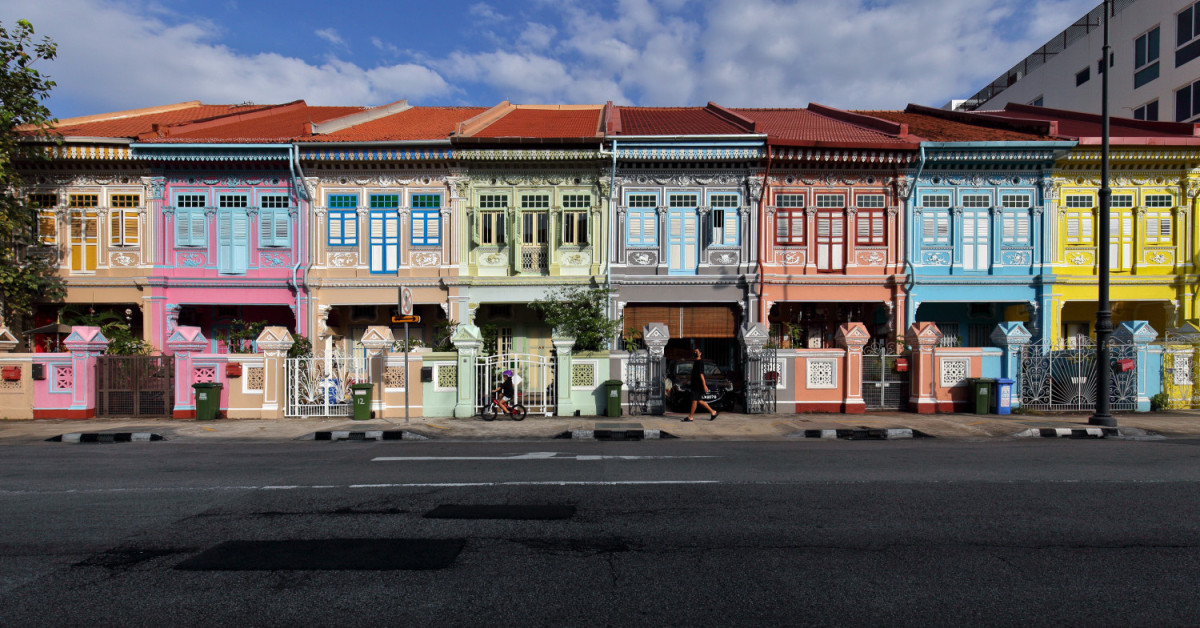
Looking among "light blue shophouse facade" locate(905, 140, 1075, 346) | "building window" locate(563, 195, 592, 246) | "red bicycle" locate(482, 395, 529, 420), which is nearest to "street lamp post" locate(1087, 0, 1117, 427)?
"light blue shophouse facade" locate(905, 140, 1075, 346)

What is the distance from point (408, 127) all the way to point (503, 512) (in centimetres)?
1723

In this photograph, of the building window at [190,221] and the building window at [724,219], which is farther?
the building window at [724,219]

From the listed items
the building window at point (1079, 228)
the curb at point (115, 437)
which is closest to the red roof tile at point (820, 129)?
the building window at point (1079, 228)

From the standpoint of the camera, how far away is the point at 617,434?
516 inches

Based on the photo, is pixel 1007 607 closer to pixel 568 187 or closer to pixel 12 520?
pixel 12 520

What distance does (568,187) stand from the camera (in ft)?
61.7

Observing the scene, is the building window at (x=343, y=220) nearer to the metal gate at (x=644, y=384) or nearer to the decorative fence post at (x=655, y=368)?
the metal gate at (x=644, y=384)

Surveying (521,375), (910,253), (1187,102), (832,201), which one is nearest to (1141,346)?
(910,253)

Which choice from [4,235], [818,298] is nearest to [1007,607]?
[818,298]

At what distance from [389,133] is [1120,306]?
24.0 metres

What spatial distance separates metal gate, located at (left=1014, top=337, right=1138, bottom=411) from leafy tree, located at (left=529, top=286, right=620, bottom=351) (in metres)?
10.7

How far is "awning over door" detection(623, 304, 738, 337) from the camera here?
739 inches

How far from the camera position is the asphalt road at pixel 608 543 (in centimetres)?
421

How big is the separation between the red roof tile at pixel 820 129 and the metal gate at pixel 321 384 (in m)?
13.1
